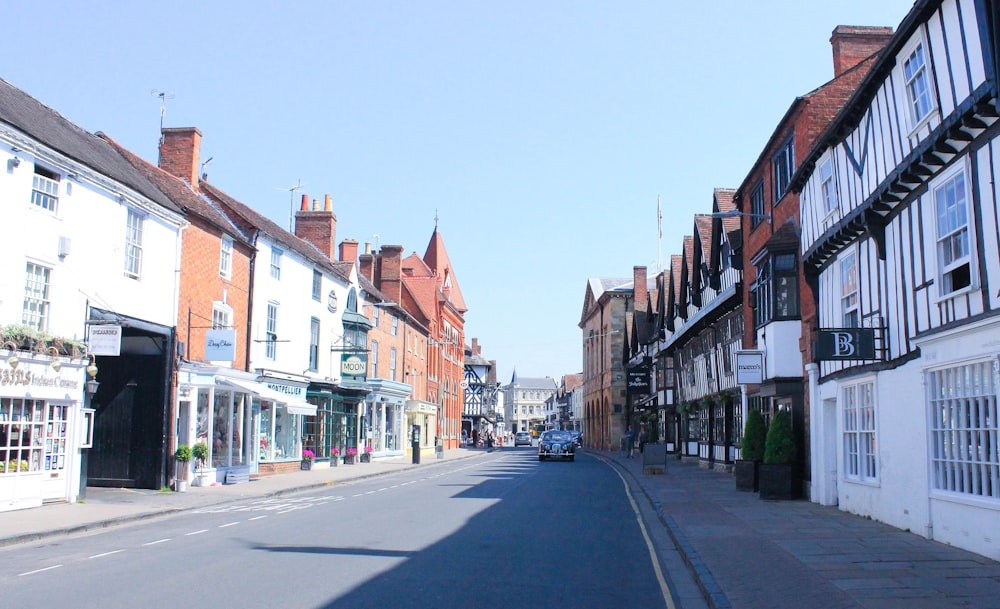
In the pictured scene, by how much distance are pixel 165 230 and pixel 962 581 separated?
19318 mm

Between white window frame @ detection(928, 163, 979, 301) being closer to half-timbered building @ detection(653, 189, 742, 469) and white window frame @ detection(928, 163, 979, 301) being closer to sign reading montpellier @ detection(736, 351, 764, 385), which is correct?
sign reading montpellier @ detection(736, 351, 764, 385)

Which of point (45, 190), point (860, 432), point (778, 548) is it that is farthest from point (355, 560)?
point (45, 190)

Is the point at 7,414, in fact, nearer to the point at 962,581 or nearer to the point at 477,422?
the point at 962,581

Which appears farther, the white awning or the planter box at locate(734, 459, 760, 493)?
the white awning

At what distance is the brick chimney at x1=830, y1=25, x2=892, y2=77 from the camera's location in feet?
68.5

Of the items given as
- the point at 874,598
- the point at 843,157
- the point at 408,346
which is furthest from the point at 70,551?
the point at 408,346

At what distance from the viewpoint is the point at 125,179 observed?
20.2 m

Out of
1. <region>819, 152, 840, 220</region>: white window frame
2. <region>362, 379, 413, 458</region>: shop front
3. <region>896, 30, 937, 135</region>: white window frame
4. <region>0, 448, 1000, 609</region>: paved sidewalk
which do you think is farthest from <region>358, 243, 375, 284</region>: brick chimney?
<region>896, 30, 937, 135</region>: white window frame

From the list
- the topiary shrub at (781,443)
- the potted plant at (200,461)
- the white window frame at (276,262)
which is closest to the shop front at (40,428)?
the potted plant at (200,461)

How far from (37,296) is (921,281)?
16041 mm

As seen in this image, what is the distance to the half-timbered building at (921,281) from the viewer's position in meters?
10.5

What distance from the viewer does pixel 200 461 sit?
23.9 metres

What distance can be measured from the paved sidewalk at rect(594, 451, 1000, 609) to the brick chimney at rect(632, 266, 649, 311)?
155 feet

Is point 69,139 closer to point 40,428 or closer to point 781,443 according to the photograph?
point 40,428
